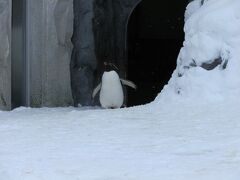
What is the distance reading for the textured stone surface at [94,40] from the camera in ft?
31.8

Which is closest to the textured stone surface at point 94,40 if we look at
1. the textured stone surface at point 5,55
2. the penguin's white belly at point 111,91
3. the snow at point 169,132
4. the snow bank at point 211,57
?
the penguin's white belly at point 111,91

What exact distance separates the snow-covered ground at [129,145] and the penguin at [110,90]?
2652mm

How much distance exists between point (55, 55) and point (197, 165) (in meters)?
6.66

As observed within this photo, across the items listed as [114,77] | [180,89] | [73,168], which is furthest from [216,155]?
[114,77]

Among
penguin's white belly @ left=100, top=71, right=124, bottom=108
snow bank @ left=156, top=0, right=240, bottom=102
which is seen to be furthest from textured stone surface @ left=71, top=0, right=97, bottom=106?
snow bank @ left=156, top=0, right=240, bottom=102

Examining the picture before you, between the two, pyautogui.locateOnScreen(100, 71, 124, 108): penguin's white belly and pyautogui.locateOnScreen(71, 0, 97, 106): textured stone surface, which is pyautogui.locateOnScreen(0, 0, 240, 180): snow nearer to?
pyautogui.locateOnScreen(100, 71, 124, 108): penguin's white belly

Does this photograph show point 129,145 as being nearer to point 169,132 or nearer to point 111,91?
point 169,132

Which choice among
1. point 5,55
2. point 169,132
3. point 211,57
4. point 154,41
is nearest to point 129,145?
point 169,132

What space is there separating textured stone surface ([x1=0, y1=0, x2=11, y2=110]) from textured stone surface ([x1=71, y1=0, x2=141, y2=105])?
3.80 feet

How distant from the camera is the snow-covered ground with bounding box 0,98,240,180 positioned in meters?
3.19

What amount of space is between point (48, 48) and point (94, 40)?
0.78m

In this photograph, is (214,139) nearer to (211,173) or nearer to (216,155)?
(216,155)

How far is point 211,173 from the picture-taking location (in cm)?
306

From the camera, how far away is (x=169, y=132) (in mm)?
4590
